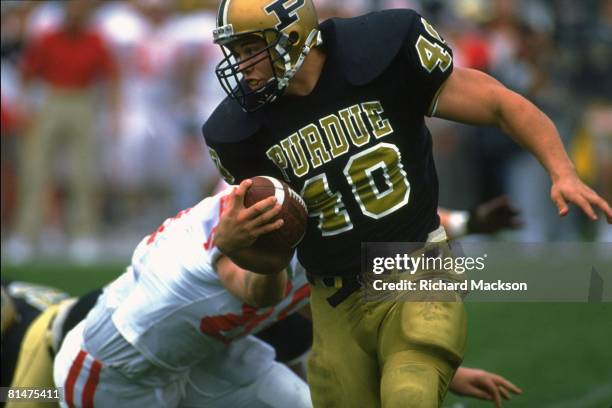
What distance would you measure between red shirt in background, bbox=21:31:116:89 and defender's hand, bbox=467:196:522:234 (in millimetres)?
5556

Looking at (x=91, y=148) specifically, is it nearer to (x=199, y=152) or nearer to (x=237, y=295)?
(x=199, y=152)

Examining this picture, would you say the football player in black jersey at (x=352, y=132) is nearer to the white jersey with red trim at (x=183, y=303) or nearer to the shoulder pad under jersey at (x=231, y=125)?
the shoulder pad under jersey at (x=231, y=125)

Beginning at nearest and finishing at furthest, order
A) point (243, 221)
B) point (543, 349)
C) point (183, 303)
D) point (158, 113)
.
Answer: point (243, 221) → point (183, 303) → point (543, 349) → point (158, 113)

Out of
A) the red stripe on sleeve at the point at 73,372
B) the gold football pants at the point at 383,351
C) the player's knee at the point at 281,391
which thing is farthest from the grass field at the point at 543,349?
the red stripe on sleeve at the point at 73,372

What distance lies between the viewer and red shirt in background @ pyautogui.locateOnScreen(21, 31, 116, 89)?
34.3 ft

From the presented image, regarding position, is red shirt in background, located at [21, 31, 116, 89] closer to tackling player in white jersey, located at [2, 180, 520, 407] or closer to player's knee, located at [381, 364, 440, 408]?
tackling player in white jersey, located at [2, 180, 520, 407]

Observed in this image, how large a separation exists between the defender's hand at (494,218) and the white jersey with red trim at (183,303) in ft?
3.45

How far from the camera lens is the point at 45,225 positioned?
460 inches

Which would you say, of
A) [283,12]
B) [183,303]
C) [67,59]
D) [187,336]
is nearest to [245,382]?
[187,336]

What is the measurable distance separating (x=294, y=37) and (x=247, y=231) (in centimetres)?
67

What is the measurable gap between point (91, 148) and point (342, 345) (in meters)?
6.96

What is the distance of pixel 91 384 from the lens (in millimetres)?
4895

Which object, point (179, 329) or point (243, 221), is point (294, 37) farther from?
point (179, 329)

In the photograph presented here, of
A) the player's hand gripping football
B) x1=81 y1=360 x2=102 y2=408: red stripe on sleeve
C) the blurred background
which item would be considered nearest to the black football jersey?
the player's hand gripping football
